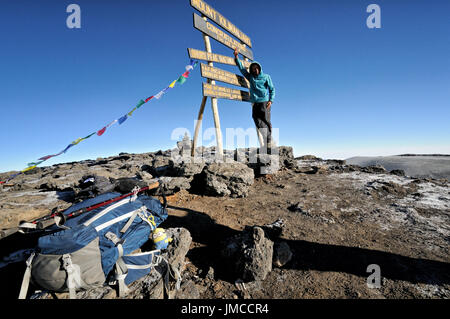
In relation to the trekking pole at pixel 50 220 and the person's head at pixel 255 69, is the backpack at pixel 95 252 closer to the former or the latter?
the trekking pole at pixel 50 220

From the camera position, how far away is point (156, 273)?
2787 mm

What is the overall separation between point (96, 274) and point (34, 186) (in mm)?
8578

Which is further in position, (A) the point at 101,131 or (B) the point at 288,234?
(A) the point at 101,131

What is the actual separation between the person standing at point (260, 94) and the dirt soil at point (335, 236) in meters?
3.08

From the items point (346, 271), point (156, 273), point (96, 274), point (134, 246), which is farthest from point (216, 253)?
point (346, 271)

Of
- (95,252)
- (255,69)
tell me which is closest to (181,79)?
(255,69)

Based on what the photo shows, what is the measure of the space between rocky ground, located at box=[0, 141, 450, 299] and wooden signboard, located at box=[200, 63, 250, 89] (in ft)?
11.8

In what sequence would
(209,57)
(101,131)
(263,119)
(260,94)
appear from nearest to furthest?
1. (101,131)
2. (209,57)
3. (260,94)
4. (263,119)

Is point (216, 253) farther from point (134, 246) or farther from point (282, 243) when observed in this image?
point (134, 246)

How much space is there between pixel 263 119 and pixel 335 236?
5517mm

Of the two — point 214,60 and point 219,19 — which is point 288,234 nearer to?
point 214,60

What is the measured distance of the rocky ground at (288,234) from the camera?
104 inches

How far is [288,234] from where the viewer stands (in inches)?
151

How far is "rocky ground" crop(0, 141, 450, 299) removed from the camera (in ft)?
8.63
